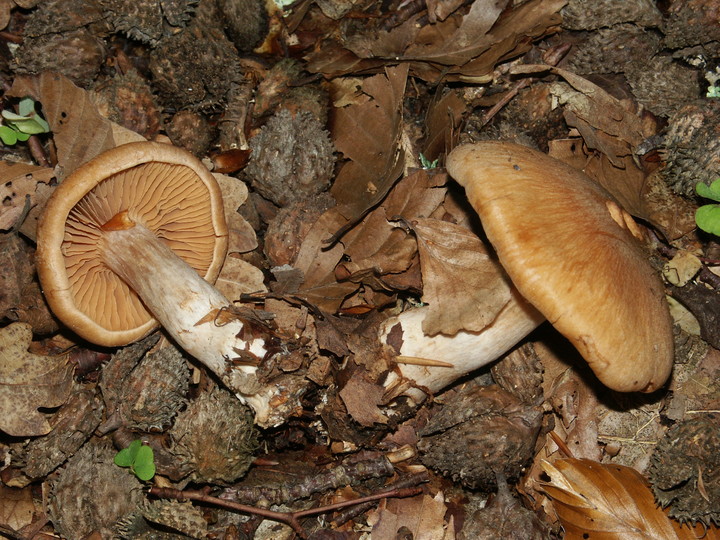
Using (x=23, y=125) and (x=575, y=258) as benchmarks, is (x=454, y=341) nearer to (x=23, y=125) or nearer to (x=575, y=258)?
(x=575, y=258)

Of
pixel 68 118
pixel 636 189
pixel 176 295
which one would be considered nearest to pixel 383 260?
pixel 176 295

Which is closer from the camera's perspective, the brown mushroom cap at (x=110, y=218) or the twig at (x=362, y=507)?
the brown mushroom cap at (x=110, y=218)

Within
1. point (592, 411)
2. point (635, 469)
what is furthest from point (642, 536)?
point (592, 411)

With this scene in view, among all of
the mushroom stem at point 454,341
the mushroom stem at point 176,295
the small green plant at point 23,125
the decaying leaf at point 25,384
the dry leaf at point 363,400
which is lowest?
the dry leaf at point 363,400

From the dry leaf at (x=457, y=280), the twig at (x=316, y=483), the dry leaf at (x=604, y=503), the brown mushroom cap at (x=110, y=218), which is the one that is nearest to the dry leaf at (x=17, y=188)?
the brown mushroom cap at (x=110, y=218)

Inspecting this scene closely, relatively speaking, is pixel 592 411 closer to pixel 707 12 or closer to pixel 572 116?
pixel 572 116

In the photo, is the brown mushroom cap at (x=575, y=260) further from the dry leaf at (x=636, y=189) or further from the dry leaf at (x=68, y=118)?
the dry leaf at (x=68, y=118)

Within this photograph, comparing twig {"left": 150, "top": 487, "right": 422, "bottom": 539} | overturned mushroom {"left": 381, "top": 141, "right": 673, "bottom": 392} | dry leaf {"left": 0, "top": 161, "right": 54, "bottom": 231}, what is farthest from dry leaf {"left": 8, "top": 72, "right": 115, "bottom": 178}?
overturned mushroom {"left": 381, "top": 141, "right": 673, "bottom": 392}
